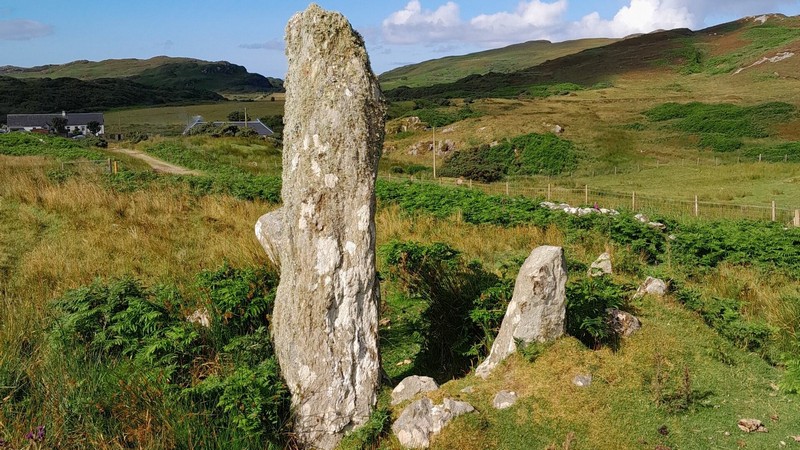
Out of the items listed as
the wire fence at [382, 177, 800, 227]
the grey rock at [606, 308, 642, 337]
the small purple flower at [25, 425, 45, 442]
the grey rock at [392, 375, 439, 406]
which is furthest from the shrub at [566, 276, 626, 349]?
the wire fence at [382, 177, 800, 227]

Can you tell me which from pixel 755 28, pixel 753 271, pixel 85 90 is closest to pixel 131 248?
pixel 753 271

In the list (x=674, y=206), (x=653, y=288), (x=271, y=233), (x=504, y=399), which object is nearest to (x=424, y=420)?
(x=504, y=399)

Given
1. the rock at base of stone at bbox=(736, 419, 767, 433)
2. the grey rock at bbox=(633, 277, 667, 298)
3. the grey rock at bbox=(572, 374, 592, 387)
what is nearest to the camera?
the rock at base of stone at bbox=(736, 419, 767, 433)

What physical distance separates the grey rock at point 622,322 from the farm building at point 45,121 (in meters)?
102

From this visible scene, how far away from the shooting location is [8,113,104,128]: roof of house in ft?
320

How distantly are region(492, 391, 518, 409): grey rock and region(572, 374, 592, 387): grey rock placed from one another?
0.63 m

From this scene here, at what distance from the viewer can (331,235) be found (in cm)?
554

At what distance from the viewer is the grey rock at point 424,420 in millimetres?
5227

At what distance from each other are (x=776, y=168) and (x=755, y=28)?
3927 inches

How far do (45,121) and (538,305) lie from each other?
11276cm

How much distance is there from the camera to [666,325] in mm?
7344

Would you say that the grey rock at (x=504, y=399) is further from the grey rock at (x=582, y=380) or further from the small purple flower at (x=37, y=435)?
the small purple flower at (x=37, y=435)

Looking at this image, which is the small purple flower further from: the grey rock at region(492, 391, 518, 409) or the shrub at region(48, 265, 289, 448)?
the grey rock at region(492, 391, 518, 409)

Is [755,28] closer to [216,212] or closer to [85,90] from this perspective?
[216,212]
